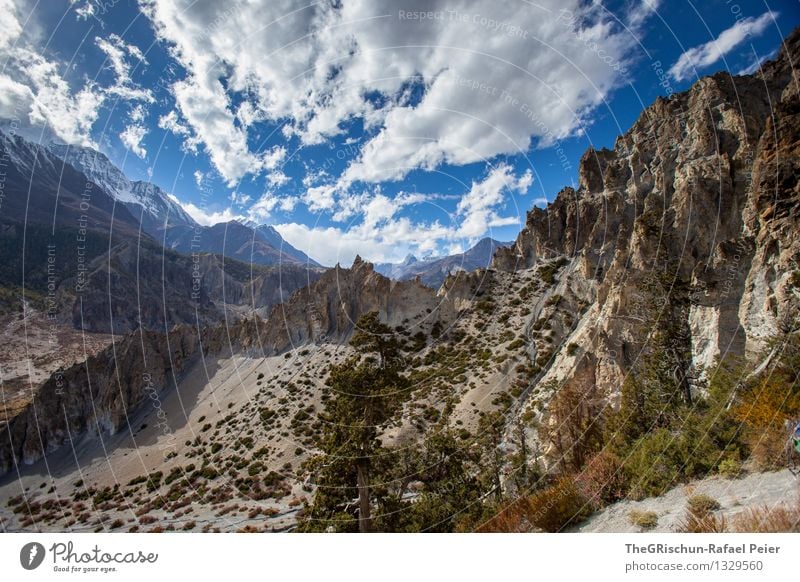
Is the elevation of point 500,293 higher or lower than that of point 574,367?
higher

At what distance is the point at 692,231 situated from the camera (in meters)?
33.6

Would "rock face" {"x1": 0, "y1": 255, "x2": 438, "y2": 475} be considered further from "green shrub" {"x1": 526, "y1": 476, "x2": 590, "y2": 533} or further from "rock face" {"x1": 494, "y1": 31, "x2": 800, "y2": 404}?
"green shrub" {"x1": 526, "y1": 476, "x2": 590, "y2": 533}

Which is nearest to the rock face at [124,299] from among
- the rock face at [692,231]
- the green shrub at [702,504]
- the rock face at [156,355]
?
the rock face at [156,355]

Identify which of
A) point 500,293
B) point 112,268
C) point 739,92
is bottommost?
point 500,293

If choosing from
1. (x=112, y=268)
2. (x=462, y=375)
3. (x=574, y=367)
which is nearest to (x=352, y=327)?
(x=462, y=375)

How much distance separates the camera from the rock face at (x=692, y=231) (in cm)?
1961

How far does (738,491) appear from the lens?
784 cm

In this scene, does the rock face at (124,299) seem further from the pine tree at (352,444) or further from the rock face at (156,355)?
the pine tree at (352,444)

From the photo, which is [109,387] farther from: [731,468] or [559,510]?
[731,468]

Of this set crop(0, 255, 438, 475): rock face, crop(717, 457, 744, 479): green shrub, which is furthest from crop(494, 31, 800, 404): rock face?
crop(0, 255, 438, 475): rock face

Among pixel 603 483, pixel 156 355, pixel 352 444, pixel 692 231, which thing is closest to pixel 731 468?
pixel 603 483

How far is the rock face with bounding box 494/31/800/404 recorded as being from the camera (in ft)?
64.3

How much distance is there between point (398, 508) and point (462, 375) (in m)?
28.5
